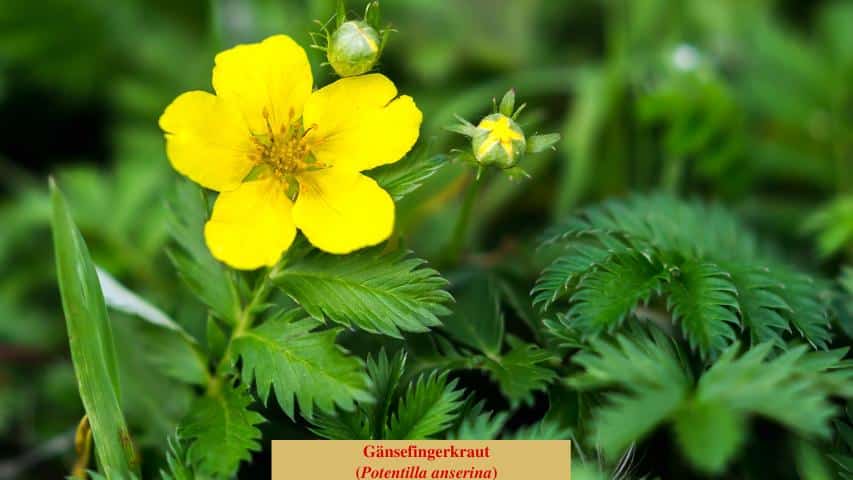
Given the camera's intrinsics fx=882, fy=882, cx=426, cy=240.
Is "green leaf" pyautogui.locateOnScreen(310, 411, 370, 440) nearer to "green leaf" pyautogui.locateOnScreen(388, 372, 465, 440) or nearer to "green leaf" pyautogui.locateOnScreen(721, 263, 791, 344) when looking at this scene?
"green leaf" pyautogui.locateOnScreen(388, 372, 465, 440)

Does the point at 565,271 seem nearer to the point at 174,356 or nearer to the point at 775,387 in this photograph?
the point at 775,387

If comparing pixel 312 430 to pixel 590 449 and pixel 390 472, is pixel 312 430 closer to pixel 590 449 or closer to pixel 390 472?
pixel 390 472

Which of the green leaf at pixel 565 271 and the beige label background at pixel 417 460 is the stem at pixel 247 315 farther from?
the green leaf at pixel 565 271

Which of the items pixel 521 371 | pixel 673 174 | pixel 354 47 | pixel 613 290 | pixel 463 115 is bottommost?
pixel 521 371

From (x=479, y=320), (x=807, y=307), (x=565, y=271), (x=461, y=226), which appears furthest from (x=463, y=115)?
(x=807, y=307)

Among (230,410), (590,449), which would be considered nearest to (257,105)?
(230,410)

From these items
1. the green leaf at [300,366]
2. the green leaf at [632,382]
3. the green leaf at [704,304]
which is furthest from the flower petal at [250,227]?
the green leaf at [704,304]
